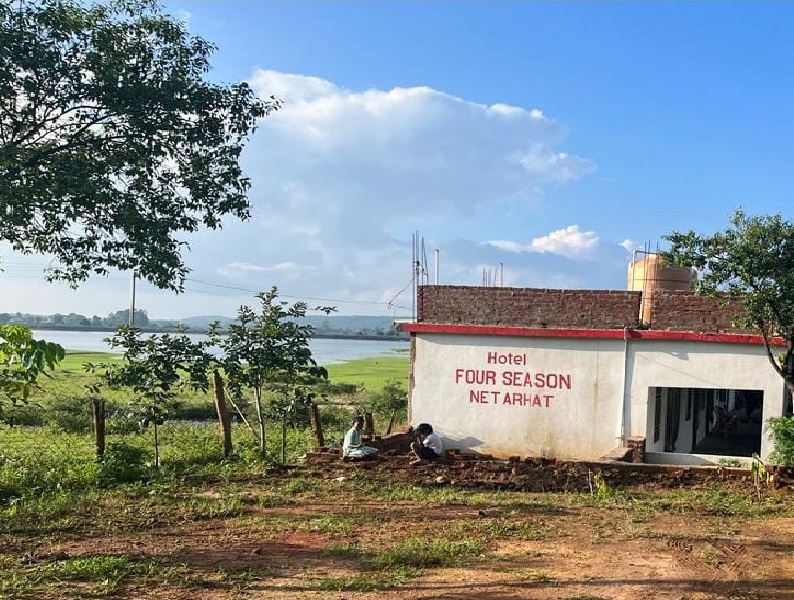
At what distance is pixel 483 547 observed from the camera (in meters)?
7.77

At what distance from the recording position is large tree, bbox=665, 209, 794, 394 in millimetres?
10078

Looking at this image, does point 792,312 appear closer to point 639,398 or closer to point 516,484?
point 639,398

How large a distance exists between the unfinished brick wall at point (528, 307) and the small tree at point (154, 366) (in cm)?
423

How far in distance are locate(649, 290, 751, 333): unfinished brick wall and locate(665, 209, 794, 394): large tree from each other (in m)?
1.61

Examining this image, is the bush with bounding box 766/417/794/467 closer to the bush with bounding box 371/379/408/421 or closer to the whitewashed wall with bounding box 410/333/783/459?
the whitewashed wall with bounding box 410/333/783/459

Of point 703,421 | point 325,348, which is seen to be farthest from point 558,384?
point 325,348

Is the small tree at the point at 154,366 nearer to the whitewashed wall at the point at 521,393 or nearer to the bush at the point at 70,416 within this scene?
the whitewashed wall at the point at 521,393

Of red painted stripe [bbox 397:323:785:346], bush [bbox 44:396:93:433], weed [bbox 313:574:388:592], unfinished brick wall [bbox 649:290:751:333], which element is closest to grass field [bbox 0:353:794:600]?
weed [bbox 313:574:388:592]

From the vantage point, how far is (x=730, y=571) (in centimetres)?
704

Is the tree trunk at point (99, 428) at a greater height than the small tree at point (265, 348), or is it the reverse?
the small tree at point (265, 348)

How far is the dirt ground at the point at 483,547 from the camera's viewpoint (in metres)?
6.43

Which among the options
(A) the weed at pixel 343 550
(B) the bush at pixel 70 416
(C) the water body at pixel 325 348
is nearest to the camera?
(A) the weed at pixel 343 550

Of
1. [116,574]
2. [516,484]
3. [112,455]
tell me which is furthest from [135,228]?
[516,484]

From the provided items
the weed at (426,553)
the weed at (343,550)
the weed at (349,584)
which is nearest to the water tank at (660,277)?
the weed at (426,553)
